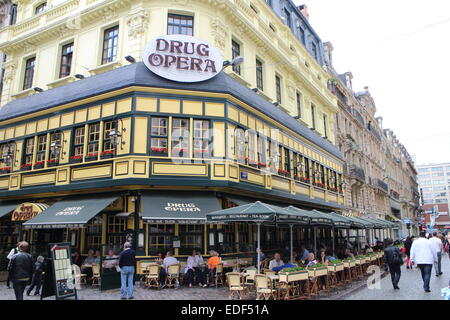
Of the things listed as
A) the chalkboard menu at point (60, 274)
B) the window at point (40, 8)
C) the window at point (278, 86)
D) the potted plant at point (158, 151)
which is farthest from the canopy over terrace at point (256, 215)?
the window at point (40, 8)

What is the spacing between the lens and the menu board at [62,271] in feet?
31.8

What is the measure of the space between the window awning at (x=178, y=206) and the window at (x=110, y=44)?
7.24 m

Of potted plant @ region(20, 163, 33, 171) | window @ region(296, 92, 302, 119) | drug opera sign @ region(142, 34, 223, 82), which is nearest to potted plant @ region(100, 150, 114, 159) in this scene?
drug opera sign @ region(142, 34, 223, 82)

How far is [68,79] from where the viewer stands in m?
18.0

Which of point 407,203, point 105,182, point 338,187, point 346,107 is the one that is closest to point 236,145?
point 105,182

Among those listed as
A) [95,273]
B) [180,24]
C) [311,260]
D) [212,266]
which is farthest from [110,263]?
[180,24]

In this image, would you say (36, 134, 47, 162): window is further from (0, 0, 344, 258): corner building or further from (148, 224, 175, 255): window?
(148, 224, 175, 255): window

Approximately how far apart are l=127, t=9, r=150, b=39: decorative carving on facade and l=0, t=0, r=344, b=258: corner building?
0.06 meters

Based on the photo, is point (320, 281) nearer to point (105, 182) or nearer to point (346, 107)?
point (105, 182)

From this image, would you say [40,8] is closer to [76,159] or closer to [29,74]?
[29,74]

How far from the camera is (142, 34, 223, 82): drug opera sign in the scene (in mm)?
15055

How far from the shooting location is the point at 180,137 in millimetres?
14914

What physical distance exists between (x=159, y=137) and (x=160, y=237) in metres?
3.98

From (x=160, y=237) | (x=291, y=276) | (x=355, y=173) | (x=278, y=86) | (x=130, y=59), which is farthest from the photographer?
(x=355, y=173)
